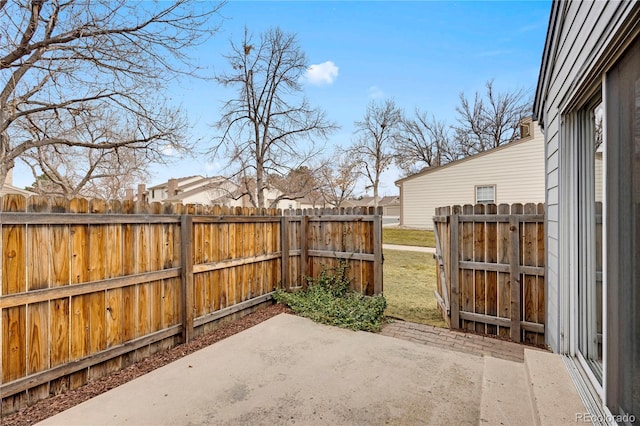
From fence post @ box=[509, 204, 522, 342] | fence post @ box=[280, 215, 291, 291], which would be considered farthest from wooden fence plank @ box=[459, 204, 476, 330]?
fence post @ box=[280, 215, 291, 291]

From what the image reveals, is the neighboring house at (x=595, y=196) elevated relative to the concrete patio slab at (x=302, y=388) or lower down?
elevated

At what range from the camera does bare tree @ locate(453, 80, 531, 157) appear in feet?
70.3

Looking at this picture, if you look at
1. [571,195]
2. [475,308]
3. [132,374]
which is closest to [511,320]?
[475,308]

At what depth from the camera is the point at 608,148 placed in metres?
1.71

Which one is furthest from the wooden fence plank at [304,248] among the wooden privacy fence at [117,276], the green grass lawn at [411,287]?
the green grass lawn at [411,287]

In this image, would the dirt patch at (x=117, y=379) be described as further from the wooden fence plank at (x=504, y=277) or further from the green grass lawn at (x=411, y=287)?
the wooden fence plank at (x=504, y=277)

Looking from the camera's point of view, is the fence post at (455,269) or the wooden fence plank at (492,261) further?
the fence post at (455,269)

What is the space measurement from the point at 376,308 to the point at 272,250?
202 centimetres

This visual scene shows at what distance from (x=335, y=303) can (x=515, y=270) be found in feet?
8.30

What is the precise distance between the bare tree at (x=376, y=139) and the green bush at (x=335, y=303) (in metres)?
17.8

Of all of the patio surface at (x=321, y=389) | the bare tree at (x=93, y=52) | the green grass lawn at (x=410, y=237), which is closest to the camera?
the patio surface at (x=321, y=389)

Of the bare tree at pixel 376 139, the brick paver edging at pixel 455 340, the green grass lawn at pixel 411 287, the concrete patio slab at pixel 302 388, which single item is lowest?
the green grass lawn at pixel 411 287

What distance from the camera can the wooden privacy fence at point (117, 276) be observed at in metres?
2.45

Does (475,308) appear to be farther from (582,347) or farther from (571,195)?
(571,195)
